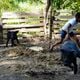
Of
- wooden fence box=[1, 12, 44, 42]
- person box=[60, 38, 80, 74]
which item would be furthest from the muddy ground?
wooden fence box=[1, 12, 44, 42]

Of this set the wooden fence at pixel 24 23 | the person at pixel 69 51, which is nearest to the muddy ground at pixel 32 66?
the person at pixel 69 51

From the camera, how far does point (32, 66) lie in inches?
398

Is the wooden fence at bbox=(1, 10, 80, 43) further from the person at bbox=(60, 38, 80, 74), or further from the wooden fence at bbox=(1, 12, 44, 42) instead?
the person at bbox=(60, 38, 80, 74)

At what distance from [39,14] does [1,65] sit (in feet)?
24.1

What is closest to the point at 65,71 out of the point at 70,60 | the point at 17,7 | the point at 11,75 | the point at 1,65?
the point at 70,60

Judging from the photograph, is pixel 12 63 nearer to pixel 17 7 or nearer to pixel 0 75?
pixel 0 75

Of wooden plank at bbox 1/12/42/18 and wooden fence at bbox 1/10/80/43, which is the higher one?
wooden plank at bbox 1/12/42/18

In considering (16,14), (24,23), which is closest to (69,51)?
(16,14)

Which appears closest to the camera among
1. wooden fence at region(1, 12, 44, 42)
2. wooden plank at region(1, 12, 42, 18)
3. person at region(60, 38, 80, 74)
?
person at region(60, 38, 80, 74)

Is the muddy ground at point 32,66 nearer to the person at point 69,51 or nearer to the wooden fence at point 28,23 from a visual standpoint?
the person at point 69,51

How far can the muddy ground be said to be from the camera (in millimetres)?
8641

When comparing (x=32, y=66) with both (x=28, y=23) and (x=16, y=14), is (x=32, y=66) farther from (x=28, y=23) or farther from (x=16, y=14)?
(x=28, y=23)

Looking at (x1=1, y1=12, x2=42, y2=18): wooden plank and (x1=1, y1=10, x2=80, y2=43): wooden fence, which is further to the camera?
(x1=1, y1=10, x2=80, y2=43): wooden fence

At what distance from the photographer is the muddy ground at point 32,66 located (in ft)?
28.3
